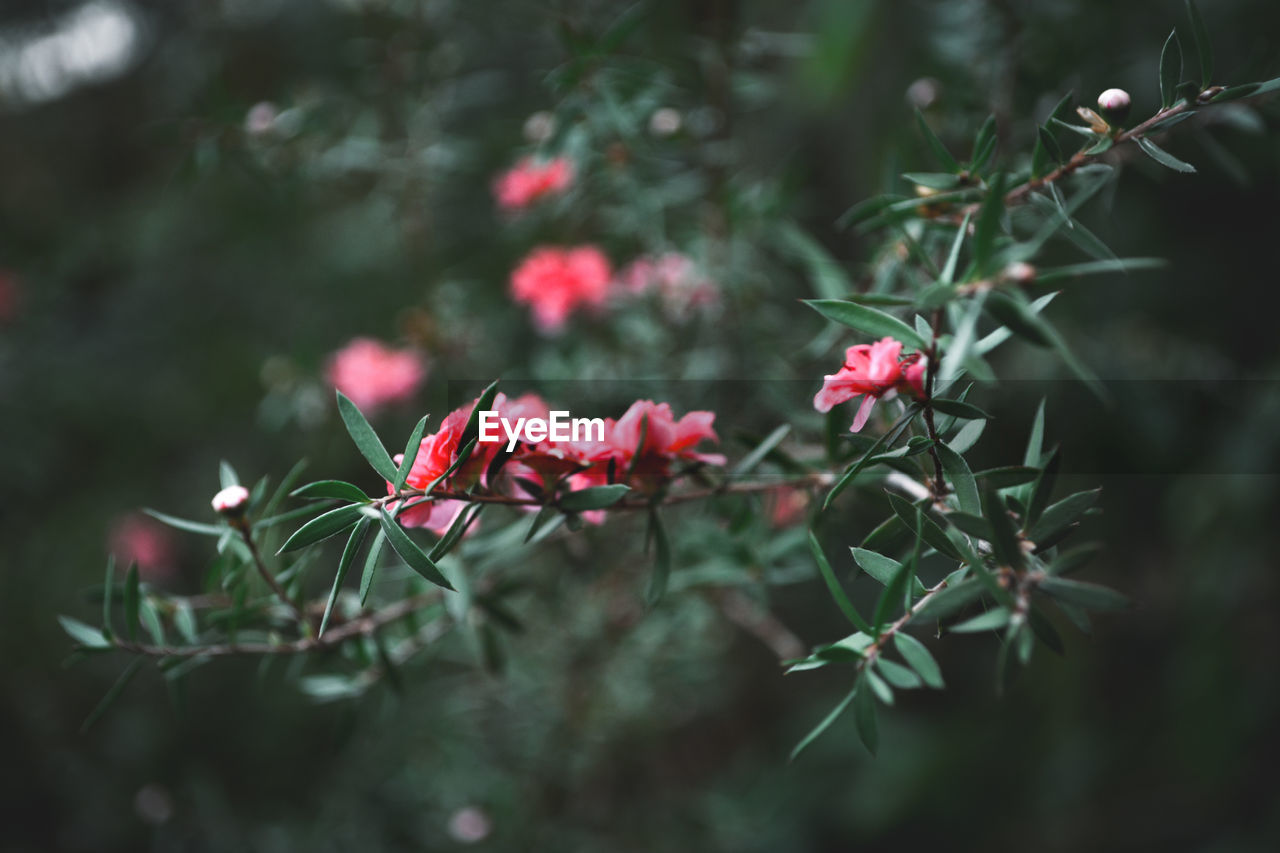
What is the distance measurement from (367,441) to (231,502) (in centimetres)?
12

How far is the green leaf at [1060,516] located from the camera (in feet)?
1.07

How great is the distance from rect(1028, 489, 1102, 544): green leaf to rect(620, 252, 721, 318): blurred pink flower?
60 centimetres

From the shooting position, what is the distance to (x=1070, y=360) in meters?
0.25

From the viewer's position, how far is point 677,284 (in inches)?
36.0

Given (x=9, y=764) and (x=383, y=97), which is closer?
(x=383, y=97)

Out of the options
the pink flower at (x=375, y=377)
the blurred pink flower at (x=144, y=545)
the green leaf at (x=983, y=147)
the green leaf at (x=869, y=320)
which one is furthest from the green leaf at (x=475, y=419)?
the blurred pink flower at (x=144, y=545)

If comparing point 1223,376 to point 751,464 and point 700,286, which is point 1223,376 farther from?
point 751,464

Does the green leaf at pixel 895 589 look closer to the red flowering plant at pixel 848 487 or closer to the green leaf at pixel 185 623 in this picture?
the red flowering plant at pixel 848 487

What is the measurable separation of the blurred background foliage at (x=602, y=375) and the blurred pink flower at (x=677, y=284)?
0.09ft

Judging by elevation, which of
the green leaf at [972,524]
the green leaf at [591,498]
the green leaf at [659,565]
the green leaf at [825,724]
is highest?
the green leaf at [972,524]

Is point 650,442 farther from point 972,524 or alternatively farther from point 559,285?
point 559,285

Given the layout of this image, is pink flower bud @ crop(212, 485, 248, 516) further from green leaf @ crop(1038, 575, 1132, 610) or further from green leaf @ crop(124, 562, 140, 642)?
green leaf @ crop(1038, 575, 1132, 610)

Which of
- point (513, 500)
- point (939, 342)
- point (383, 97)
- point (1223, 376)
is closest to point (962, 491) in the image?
point (939, 342)

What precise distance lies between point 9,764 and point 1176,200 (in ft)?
6.88
